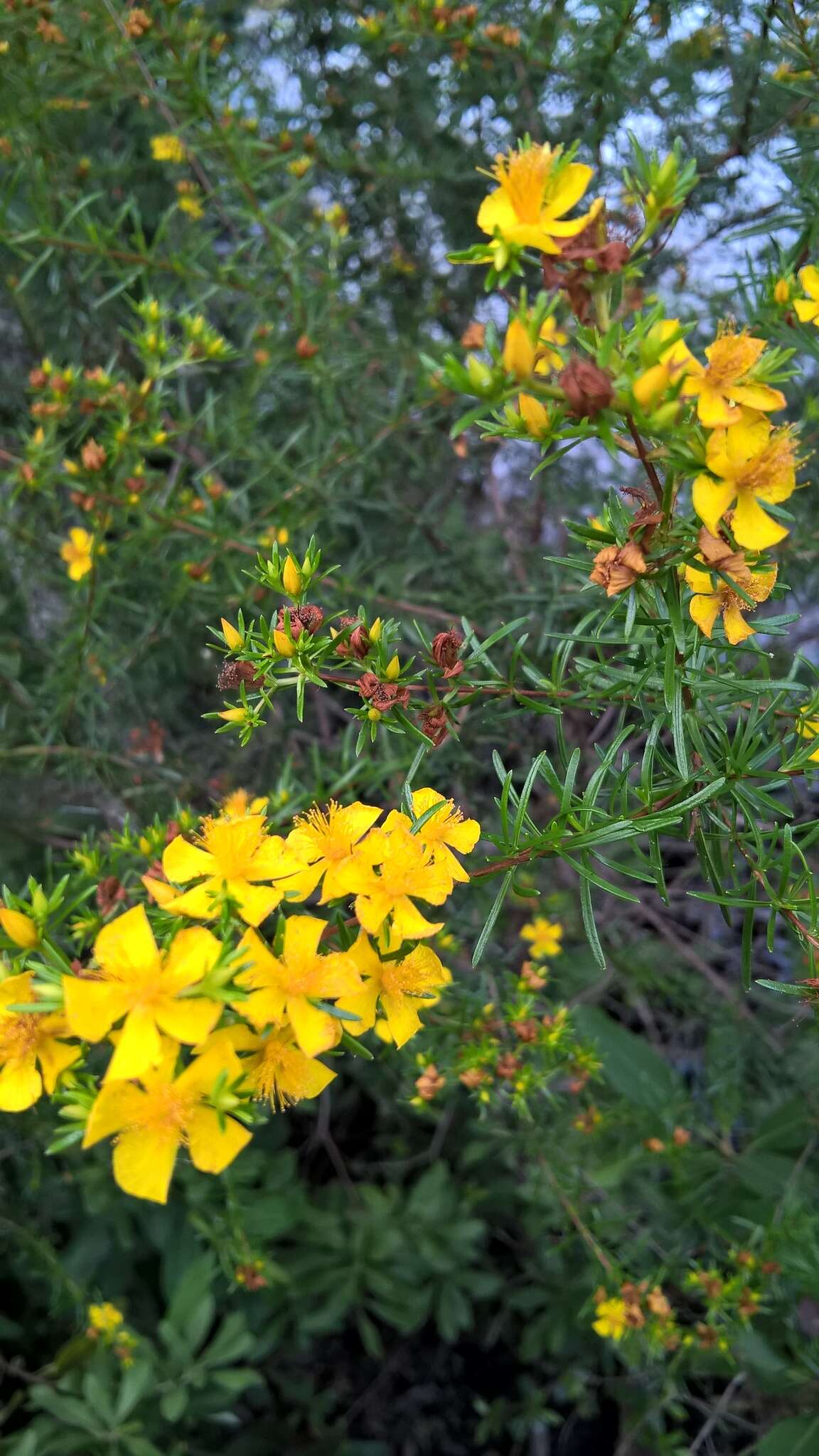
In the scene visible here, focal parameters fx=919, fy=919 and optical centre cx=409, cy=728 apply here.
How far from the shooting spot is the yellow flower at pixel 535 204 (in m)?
0.78

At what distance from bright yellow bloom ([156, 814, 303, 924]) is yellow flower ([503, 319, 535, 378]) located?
1.62 ft

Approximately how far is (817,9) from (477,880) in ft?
4.56

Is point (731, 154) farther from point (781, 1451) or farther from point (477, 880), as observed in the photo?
point (781, 1451)

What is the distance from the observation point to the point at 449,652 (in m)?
1.04

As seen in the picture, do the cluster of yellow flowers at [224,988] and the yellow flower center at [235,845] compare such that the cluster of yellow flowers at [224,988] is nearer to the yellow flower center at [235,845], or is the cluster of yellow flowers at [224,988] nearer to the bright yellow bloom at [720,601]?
the yellow flower center at [235,845]

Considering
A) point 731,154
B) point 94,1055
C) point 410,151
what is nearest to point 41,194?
point 410,151

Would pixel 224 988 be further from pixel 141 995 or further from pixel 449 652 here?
pixel 449 652

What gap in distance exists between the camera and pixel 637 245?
797 millimetres

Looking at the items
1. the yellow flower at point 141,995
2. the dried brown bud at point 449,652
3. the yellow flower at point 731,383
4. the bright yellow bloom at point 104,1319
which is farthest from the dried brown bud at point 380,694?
the bright yellow bloom at point 104,1319

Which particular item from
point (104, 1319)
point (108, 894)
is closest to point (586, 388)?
point (108, 894)

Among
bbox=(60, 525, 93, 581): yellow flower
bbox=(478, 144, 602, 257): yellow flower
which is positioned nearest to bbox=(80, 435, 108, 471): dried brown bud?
bbox=(60, 525, 93, 581): yellow flower

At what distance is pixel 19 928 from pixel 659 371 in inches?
31.0

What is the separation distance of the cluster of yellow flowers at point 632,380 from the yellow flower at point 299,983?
0.43 m

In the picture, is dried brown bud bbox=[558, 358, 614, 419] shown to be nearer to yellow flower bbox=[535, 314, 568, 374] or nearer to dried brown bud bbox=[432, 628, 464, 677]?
yellow flower bbox=[535, 314, 568, 374]
